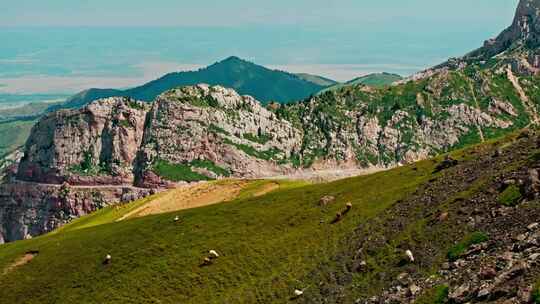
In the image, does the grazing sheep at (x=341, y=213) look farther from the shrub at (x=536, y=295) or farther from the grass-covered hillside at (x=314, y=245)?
the shrub at (x=536, y=295)

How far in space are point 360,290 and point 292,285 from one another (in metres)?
10.5

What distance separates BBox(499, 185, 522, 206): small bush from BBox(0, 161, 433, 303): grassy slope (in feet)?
66.2

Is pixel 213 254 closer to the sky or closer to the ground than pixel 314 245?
closer to the ground

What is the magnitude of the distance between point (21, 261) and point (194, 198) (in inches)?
3481

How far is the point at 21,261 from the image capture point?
101625 mm

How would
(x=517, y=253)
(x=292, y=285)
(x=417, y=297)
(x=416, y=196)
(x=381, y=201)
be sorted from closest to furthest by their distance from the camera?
(x=517, y=253) → (x=417, y=297) → (x=292, y=285) → (x=416, y=196) → (x=381, y=201)

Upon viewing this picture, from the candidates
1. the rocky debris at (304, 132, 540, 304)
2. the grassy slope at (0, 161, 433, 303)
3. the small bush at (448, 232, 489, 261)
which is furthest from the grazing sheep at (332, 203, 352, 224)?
the small bush at (448, 232, 489, 261)

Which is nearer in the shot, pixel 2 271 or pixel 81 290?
pixel 81 290

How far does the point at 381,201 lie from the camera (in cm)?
9081

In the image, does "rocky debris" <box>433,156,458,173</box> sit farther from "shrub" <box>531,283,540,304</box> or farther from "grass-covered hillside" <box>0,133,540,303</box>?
"shrub" <box>531,283,540,304</box>

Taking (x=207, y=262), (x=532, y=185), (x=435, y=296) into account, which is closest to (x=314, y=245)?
(x=207, y=262)

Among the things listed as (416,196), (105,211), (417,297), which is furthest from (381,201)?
(105,211)

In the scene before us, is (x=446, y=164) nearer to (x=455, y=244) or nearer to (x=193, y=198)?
(x=455, y=244)

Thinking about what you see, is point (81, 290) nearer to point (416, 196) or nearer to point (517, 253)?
point (416, 196)
